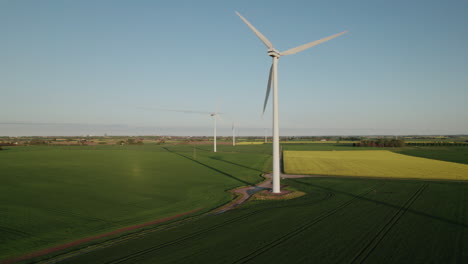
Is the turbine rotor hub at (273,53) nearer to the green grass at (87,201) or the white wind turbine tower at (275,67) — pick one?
the white wind turbine tower at (275,67)

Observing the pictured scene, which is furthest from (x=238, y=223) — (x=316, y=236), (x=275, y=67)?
(x=275, y=67)

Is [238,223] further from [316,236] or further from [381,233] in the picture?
[381,233]

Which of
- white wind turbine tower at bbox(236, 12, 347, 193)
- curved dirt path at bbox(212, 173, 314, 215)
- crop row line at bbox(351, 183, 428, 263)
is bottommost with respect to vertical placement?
curved dirt path at bbox(212, 173, 314, 215)

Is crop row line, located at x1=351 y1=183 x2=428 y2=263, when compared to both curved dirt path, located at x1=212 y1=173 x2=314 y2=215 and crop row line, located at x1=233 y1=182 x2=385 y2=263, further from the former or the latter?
curved dirt path, located at x1=212 y1=173 x2=314 y2=215

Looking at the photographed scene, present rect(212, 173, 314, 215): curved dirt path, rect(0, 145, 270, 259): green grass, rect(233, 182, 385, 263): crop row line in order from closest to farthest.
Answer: rect(233, 182, 385, 263): crop row line → rect(0, 145, 270, 259): green grass → rect(212, 173, 314, 215): curved dirt path

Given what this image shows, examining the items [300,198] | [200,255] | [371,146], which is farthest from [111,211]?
[371,146]

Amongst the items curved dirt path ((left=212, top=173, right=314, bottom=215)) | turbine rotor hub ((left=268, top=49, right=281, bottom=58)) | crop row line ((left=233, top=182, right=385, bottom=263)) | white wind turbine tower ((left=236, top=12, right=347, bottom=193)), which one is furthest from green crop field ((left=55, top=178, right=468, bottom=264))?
turbine rotor hub ((left=268, top=49, right=281, bottom=58))

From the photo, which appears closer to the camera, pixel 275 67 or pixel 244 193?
pixel 275 67

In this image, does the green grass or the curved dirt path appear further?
the curved dirt path

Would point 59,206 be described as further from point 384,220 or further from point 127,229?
point 384,220
